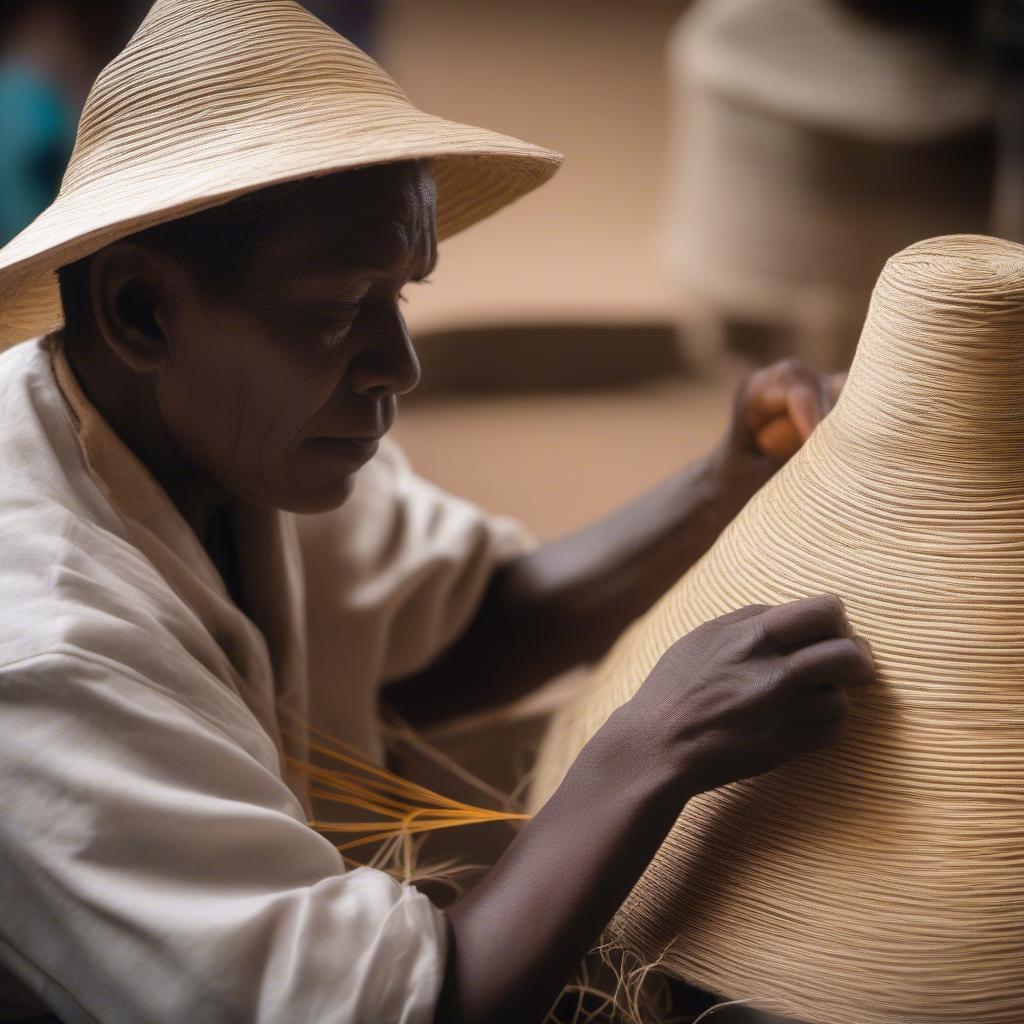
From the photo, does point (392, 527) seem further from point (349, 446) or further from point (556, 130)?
point (556, 130)

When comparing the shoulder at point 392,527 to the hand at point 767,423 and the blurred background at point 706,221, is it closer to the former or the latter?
the hand at point 767,423

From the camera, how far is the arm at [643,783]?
2.74 ft

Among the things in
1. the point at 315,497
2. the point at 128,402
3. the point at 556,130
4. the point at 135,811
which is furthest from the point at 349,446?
the point at 556,130

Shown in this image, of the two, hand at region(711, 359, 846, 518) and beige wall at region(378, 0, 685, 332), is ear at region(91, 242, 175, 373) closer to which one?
hand at region(711, 359, 846, 518)

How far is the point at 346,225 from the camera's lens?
2.99 feet

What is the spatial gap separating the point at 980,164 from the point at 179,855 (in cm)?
249

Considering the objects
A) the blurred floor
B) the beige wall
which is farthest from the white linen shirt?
the beige wall

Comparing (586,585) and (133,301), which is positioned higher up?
(133,301)

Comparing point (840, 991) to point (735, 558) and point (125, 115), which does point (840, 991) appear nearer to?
point (735, 558)

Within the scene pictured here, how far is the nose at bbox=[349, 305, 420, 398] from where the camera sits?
95 centimetres

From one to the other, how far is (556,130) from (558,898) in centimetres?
387

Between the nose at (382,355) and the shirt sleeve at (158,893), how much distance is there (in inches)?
9.2

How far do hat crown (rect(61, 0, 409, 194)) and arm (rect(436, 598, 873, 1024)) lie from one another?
40 centimetres

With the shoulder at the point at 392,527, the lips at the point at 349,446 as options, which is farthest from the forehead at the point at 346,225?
the shoulder at the point at 392,527
